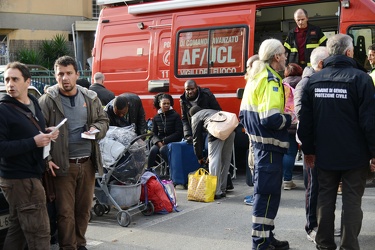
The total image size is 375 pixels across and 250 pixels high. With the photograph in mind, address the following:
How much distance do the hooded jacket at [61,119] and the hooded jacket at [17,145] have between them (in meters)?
0.39

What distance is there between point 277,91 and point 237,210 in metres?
2.58

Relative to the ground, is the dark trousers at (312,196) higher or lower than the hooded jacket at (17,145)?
lower

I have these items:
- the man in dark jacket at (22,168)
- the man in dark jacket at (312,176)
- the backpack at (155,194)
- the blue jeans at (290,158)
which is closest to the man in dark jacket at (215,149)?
the blue jeans at (290,158)

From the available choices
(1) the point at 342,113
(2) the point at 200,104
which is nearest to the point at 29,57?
(2) the point at 200,104

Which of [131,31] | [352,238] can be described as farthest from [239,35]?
[352,238]

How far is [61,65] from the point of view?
537 centimetres

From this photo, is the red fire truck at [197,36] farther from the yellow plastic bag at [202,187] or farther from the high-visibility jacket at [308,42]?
the yellow plastic bag at [202,187]

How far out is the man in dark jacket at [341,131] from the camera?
4.93 m

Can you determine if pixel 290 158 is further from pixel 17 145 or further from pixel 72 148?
pixel 17 145

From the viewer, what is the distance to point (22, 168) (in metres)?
4.75

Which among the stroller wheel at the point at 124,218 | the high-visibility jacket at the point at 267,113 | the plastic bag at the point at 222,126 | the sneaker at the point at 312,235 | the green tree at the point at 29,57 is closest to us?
the high-visibility jacket at the point at 267,113

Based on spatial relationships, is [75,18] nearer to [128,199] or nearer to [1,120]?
[128,199]

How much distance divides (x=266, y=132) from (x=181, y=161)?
3.66 m

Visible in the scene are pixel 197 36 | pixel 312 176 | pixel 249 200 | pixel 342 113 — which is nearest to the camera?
pixel 342 113
